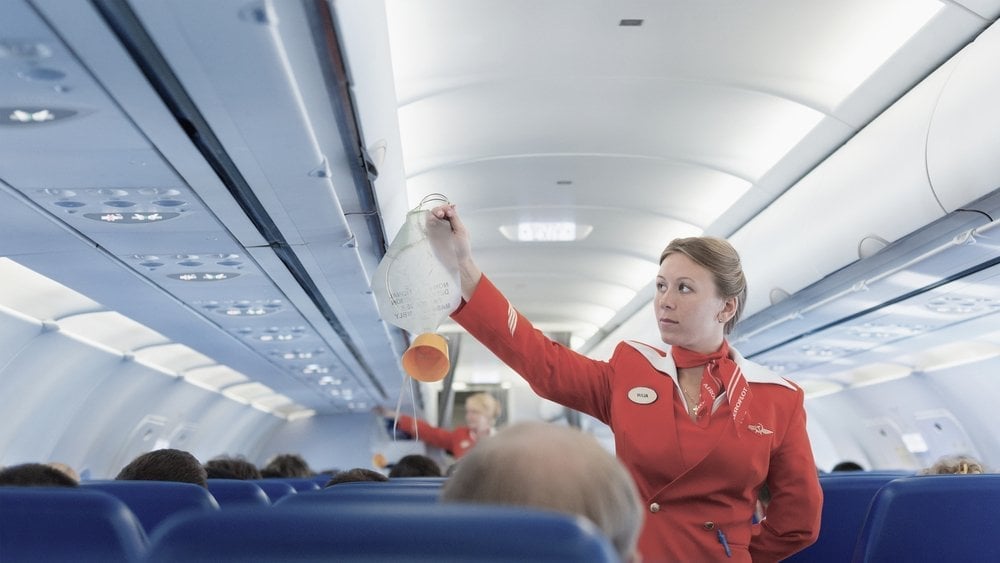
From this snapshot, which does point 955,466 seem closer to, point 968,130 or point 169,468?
point 968,130

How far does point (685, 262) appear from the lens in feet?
9.60

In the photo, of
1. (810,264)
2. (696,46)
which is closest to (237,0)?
(696,46)

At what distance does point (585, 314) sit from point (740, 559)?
49.1 feet

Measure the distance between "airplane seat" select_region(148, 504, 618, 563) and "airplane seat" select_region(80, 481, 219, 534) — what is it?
172cm

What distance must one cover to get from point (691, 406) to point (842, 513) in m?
1.60

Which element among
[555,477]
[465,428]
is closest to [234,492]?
[555,477]

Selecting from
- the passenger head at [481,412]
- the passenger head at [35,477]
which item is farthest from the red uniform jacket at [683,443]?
the passenger head at [481,412]

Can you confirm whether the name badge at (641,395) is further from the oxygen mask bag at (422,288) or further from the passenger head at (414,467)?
the passenger head at (414,467)

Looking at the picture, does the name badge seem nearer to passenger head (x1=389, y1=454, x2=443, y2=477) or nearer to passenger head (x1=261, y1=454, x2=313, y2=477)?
passenger head (x1=389, y1=454, x2=443, y2=477)

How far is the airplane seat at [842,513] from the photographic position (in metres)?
3.96

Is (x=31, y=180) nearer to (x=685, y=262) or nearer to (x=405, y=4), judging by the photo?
(x=405, y=4)

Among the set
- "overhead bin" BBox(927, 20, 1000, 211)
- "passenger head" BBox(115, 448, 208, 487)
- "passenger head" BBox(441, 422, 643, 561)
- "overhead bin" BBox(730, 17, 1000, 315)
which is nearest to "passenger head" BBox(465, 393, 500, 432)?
"overhead bin" BBox(730, 17, 1000, 315)

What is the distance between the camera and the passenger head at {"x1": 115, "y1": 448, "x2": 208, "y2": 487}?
3.93m

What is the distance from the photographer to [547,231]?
11523 millimetres
